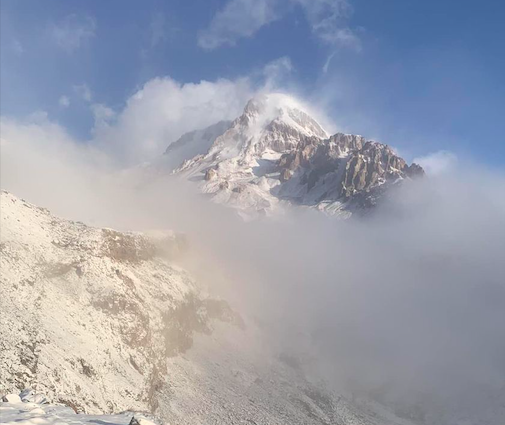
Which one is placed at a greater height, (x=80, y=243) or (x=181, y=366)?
(x=80, y=243)

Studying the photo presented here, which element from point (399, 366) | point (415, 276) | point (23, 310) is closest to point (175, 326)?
point (23, 310)

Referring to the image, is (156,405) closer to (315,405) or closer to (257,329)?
(315,405)

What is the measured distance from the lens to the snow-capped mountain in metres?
43.6

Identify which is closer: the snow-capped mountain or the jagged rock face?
the jagged rock face

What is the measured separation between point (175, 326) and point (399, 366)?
207 ft

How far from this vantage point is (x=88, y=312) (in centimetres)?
5994

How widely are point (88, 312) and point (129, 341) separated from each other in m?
7.46

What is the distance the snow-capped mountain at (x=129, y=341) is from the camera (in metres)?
43.6

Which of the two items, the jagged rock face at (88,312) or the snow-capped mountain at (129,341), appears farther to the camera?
the snow-capped mountain at (129,341)

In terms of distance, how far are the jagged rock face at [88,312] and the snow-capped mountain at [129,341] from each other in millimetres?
186

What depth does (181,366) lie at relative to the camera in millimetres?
71688

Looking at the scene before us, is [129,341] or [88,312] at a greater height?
[88,312]

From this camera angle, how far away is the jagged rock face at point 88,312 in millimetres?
41156

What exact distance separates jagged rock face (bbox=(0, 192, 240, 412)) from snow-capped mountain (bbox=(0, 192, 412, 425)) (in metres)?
0.19
